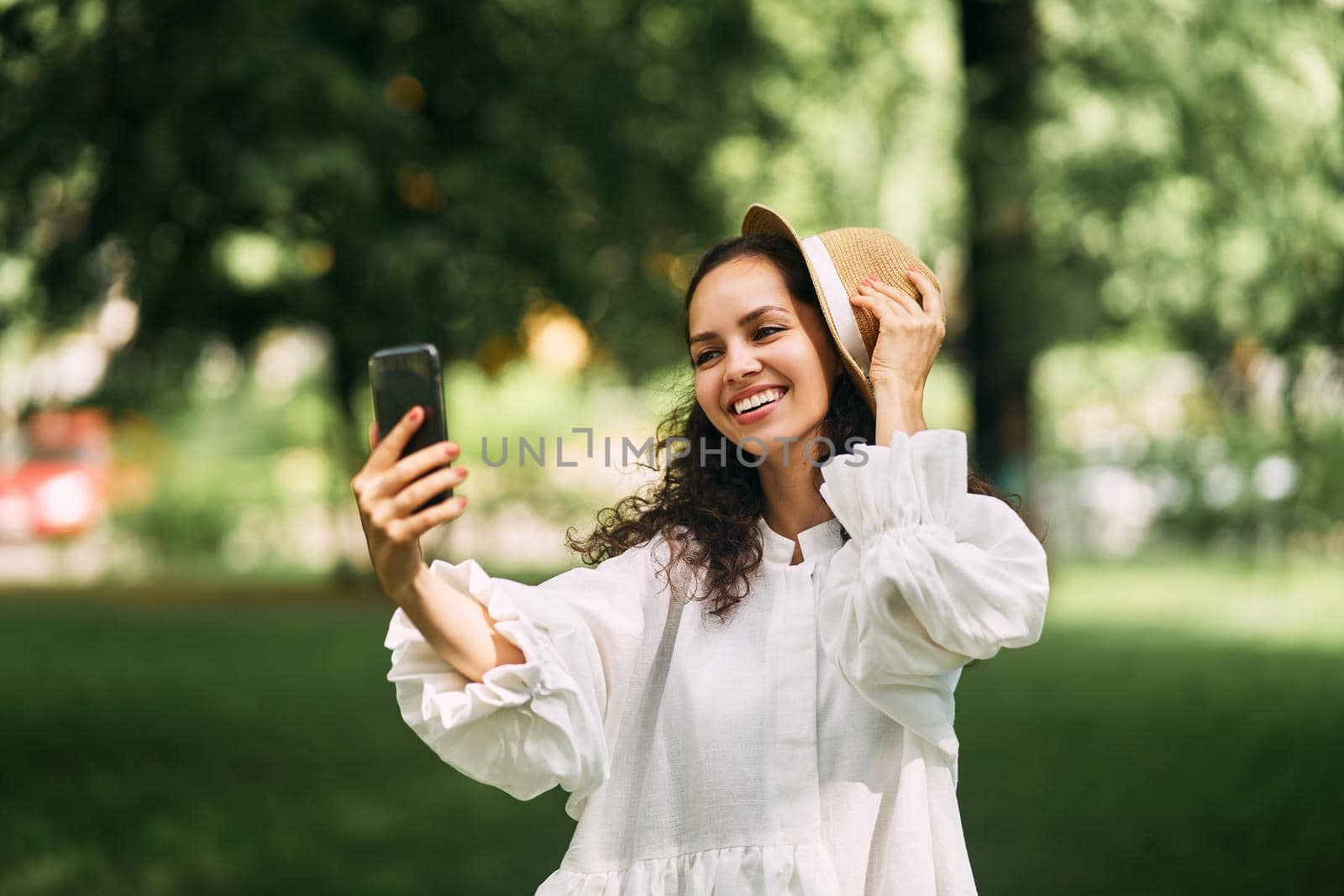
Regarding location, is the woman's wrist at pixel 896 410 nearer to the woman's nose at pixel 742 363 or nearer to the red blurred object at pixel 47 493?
the woman's nose at pixel 742 363

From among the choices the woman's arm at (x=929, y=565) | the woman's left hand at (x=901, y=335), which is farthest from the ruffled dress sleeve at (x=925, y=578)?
the woman's left hand at (x=901, y=335)

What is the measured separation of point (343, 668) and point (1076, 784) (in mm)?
5522

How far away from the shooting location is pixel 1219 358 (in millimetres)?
13320

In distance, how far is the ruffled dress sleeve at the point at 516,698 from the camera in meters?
2.07

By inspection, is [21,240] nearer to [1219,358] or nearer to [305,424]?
[1219,358]

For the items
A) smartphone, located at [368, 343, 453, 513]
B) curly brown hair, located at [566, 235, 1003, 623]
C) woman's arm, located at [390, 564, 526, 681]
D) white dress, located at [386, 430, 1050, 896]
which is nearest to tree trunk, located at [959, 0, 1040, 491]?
curly brown hair, located at [566, 235, 1003, 623]

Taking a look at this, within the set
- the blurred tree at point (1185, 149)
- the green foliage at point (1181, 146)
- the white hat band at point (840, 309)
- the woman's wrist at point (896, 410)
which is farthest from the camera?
the green foliage at point (1181, 146)

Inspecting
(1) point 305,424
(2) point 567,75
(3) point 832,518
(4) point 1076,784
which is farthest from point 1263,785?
(1) point 305,424

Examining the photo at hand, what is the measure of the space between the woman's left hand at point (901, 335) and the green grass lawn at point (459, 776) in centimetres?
392

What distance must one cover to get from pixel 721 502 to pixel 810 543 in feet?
0.59

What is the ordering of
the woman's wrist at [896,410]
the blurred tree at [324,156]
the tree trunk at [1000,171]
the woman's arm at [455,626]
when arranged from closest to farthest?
1. the woman's arm at [455,626]
2. the woman's wrist at [896,410]
3. the blurred tree at [324,156]
4. the tree trunk at [1000,171]

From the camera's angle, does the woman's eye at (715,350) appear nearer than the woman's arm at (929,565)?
No

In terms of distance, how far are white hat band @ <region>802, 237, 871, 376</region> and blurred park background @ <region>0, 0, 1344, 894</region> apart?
2.12 feet

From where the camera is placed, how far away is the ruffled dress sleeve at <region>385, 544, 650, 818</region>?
2066 mm
